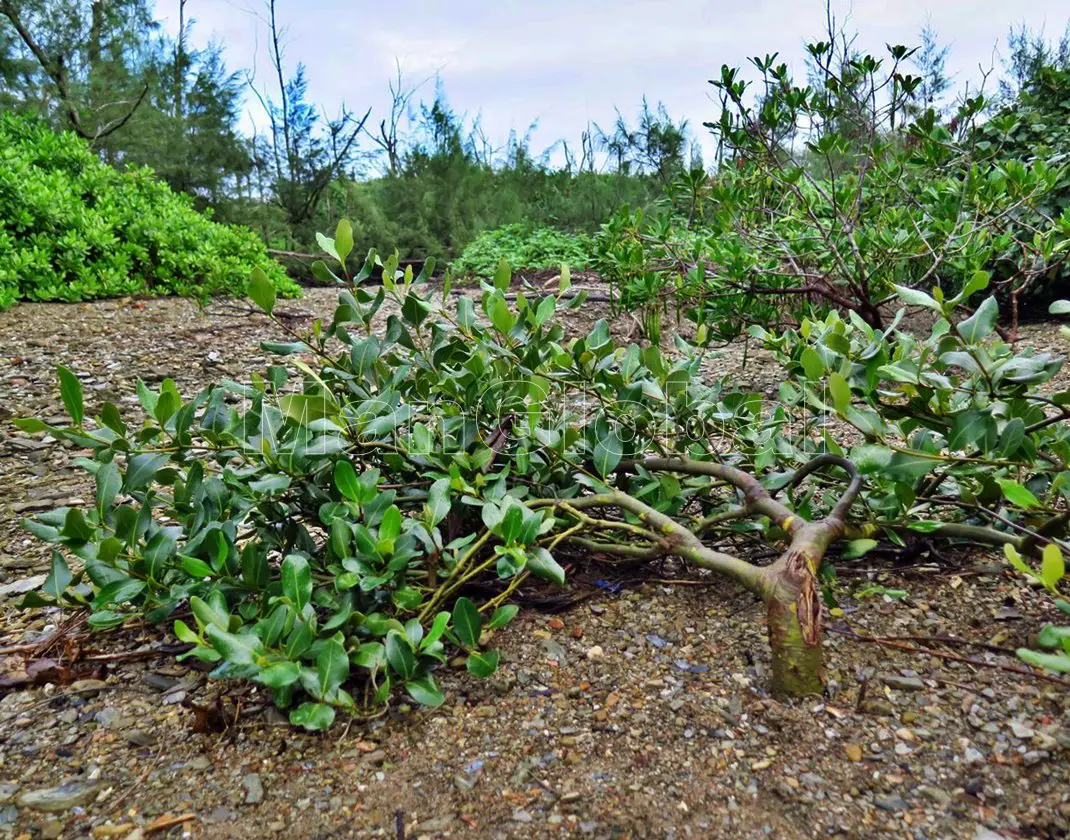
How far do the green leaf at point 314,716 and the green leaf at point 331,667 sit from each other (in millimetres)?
23

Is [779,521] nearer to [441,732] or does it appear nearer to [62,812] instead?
[441,732]

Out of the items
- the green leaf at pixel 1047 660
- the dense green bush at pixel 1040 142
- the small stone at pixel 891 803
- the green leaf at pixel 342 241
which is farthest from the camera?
the dense green bush at pixel 1040 142

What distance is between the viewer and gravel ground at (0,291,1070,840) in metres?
0.92

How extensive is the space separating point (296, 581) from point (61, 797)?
387mm

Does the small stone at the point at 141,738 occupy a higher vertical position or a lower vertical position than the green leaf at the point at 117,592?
lower

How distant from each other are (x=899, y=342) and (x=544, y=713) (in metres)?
0.91

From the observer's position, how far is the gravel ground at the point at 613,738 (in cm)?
92

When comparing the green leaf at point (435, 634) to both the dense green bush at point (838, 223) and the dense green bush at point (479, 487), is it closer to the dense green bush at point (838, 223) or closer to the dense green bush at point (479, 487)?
the dense green bush at point (479, 487)

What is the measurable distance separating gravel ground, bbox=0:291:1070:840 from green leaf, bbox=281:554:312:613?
0.63ft

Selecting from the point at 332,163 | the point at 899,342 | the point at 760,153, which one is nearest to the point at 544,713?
the point at 899,342

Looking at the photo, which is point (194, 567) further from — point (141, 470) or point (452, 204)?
point (452, 204)

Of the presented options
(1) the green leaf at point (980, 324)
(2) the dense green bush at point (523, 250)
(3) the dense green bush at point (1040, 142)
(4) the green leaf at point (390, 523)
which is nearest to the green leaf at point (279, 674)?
(4) the green leaf at point (390, 523)

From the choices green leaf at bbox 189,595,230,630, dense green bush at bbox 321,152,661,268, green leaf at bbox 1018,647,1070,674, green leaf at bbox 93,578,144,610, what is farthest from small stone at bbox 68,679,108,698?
dense green bush at bbox 321,152,661,268

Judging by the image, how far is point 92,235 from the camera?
4.33 metres
